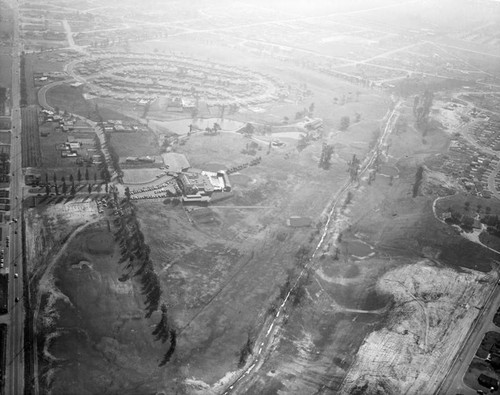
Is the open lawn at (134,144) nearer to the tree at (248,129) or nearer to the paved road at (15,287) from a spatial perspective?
the paved road at (15,287)

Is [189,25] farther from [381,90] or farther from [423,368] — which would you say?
[423,368]

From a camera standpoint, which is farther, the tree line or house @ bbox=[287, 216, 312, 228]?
house @ bbox=[287, 216, 312, 228]

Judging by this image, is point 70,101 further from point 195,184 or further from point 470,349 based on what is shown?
point 470,349

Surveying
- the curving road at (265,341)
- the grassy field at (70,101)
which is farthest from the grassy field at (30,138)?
the curving road at (265,341)

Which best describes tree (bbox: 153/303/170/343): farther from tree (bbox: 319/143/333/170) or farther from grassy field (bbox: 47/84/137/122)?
grassy field (bbox: 47/84/137/122)

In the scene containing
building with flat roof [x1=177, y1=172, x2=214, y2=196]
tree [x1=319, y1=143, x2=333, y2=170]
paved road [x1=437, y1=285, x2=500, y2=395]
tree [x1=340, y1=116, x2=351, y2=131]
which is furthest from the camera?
tree [x1=340, y1=116, x2=351, y2=131]

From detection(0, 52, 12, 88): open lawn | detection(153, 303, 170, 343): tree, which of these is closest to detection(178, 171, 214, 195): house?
detection(153, 303, 170, 343): tree
